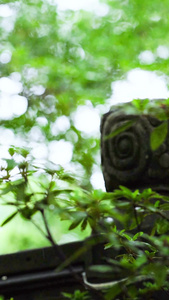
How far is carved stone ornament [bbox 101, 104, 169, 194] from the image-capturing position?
82.5 inches

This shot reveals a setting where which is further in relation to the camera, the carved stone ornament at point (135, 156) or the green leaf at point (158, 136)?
the carved stone ornament at point (135, 156)

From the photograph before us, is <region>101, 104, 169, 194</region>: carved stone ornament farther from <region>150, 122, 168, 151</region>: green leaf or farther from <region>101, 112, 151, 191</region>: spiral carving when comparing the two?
<region>150, 122, 168, 151</region>: green leaf

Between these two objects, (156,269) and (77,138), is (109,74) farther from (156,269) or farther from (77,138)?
(156,269)

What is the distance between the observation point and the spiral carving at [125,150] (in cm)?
210

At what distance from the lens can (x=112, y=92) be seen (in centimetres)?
747

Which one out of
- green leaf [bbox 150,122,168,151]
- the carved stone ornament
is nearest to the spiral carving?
the carved stone ornament

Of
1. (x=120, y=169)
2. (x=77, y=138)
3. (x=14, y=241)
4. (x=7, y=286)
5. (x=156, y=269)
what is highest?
(x=77, y=138)

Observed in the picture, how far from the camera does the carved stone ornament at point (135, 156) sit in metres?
2.10

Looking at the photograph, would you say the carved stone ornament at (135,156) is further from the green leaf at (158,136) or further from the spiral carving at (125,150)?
the green leaf at (158,136)

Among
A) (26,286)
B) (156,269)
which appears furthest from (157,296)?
(156,269)

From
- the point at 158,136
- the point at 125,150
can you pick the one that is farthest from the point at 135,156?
the point at 158,136

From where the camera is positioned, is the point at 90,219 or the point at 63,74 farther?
the point at 63,74

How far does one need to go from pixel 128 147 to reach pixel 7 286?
845 millimetres

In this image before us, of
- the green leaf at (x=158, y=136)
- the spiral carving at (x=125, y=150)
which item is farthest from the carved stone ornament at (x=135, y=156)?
the green leaf at (x=158, y=136)
